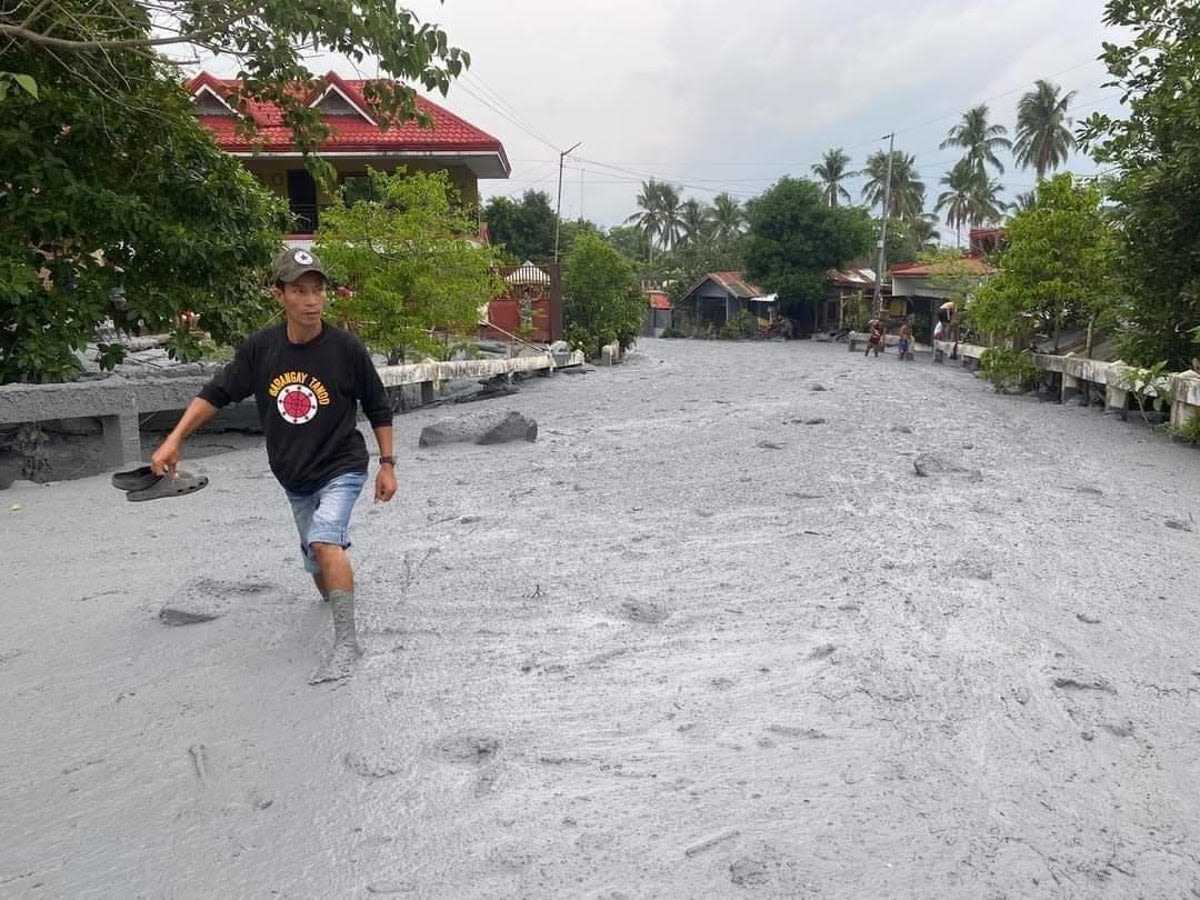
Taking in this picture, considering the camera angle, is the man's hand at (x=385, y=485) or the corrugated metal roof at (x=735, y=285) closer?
the man's hand at (x=385, y=485)

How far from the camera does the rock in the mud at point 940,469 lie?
7.51 meters

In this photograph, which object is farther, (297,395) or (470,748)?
(297,395)

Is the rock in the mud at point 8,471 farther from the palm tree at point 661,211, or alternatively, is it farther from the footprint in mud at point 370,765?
the palm tree at point 661,211

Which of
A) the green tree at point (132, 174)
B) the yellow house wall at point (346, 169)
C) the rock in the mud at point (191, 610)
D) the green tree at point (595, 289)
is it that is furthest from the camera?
the green tree at point (595, 289)

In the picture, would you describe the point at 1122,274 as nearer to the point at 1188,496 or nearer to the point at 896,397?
the point at 896,397

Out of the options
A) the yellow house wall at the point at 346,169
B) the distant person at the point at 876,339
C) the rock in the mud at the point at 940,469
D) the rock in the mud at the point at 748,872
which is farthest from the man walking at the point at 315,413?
the distant person at the point at 876,339

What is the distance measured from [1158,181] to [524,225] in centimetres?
3009

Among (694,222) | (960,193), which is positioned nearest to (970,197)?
(960,193)

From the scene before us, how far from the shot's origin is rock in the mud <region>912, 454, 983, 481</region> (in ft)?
24.6

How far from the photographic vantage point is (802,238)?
4356 centimetres

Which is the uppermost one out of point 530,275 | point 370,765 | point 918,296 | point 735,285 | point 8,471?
point 735,285

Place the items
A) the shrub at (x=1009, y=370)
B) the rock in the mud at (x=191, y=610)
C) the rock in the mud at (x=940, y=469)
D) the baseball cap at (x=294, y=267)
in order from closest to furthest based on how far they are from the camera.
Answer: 1. the baseball cap at (x=294, y=267)
2. the rock in the mud at (x=191, y=610)
3. the rock in the mud at (x=940, y=469)
4. the shrub at (x=1009, y=370)

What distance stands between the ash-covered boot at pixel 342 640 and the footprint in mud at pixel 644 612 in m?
1.23

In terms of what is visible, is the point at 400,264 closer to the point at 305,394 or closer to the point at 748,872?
the point at 305,394
